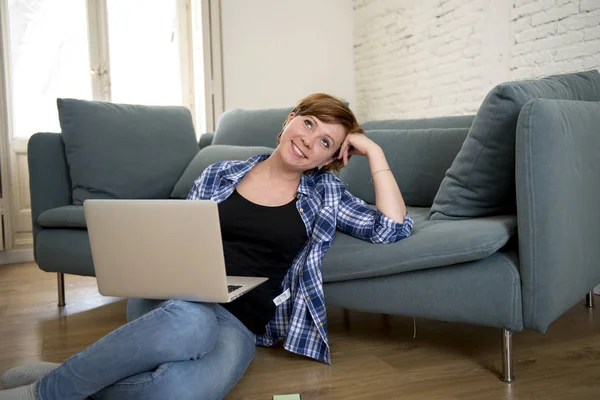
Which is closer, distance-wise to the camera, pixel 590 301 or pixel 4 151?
pixel 590 301

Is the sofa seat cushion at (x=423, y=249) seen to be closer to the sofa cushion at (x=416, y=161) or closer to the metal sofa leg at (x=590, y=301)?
the sofa cushion at (x=416, y=161)

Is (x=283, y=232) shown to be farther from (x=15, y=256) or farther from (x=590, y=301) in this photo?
(x=15, y=256)

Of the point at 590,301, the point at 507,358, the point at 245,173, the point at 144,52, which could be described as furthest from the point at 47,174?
the point at 590,301

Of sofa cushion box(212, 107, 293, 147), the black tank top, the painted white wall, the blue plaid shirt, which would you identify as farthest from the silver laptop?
the painted white wall

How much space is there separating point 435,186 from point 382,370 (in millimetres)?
889

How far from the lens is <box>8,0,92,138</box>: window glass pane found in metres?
4.09

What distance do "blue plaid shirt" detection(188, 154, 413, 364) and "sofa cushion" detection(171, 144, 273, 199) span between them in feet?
3.11

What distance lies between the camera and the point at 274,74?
4.82 metres

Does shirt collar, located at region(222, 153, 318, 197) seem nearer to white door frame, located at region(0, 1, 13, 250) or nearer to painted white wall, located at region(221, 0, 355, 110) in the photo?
white door frame, located at region(0, 1, 13, 250)

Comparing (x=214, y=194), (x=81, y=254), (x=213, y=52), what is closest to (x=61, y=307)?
(x=81, y=254)

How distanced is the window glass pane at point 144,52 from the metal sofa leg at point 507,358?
351 centimetres

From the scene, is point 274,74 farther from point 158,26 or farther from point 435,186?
point 435,186

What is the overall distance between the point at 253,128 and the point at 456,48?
5.24 ft

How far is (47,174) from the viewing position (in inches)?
106
